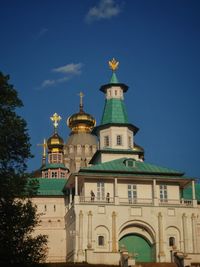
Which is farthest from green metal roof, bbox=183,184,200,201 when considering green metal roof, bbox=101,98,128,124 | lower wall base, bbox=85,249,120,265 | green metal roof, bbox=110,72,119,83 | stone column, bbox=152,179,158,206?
lower wall base, bbox=85,249,120,265

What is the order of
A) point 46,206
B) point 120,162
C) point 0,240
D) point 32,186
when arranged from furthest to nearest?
point 46,206 → point 120,162 → point 32,186 → point 0,240

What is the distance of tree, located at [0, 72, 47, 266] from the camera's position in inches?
1110

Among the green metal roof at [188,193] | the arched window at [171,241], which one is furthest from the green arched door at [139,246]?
the green metal roof at [188,193]

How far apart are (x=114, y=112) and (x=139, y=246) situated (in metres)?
15.1

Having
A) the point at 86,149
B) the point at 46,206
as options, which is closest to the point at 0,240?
the point at 46,206

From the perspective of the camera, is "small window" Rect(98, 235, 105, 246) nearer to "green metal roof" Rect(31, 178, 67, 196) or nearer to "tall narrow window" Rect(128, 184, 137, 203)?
"tall narrow window" Rect(128, 184, 137, 203)

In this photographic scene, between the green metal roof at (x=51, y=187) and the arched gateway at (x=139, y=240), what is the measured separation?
32.6 ft

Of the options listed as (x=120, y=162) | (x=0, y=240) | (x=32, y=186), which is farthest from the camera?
(x=120, y=162)

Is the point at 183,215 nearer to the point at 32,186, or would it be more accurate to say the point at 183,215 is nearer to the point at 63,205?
the point at 63,205

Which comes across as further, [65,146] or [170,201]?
[65,146]

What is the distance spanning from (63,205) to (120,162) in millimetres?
8311

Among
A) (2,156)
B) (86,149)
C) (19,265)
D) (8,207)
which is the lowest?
(19,265)

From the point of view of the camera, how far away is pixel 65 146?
9256cm

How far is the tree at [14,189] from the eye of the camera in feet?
92.5
